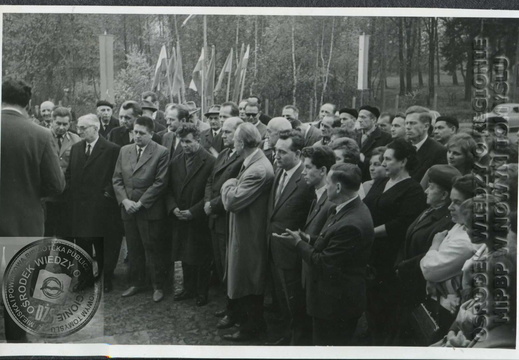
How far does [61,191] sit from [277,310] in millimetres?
971

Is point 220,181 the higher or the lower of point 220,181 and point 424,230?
the higher

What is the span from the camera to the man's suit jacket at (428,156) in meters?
2.21

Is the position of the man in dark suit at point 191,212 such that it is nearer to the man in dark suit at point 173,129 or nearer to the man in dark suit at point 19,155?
the man in dark suit at point 173,129

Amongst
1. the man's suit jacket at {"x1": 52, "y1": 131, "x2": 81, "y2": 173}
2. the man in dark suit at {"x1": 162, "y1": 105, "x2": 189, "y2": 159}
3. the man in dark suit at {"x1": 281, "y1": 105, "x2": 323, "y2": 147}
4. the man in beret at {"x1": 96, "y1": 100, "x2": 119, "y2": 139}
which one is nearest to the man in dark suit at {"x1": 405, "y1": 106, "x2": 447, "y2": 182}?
the man in dark suit at {"x1": 281, "y1": 105, "x2": 323, "y2": 147}

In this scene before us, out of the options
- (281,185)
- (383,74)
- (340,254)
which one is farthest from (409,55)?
(340,254)

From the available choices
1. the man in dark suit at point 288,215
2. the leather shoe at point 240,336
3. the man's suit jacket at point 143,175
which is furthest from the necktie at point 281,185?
the leather shoe at point 240,336

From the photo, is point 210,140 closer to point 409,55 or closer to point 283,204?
point 283,204

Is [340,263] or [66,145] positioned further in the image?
[66,145]

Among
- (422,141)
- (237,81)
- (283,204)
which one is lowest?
(283,204)

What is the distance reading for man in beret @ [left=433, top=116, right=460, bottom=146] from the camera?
7.34ft

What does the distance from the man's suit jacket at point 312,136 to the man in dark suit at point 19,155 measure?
0.97 meters

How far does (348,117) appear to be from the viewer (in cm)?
223

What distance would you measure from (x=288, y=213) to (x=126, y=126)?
28.3 inches

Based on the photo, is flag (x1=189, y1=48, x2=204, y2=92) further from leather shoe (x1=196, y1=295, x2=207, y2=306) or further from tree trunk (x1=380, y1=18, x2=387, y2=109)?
leather shoe (x1=196, y1=295, x2=207, y2=306)
